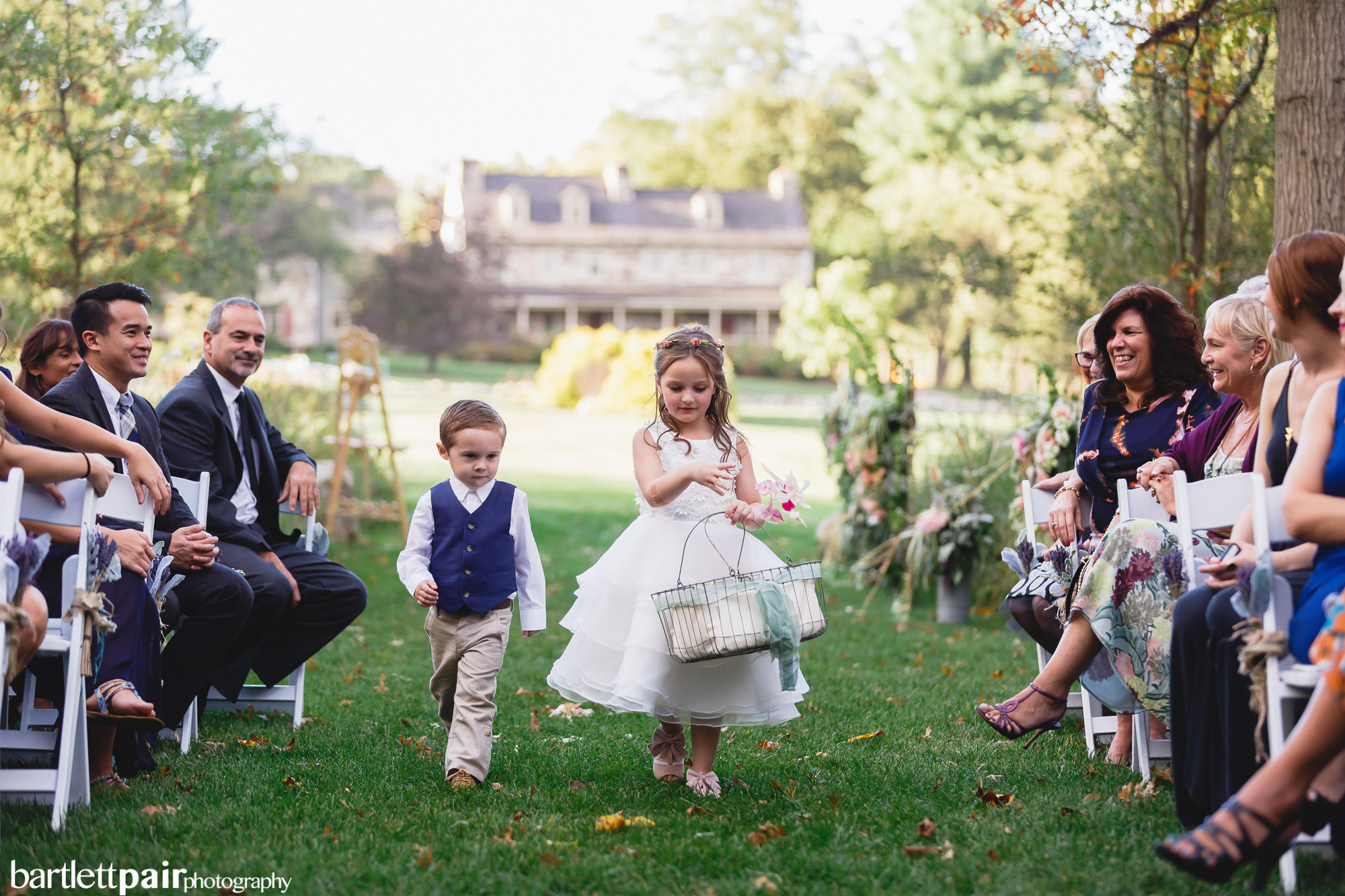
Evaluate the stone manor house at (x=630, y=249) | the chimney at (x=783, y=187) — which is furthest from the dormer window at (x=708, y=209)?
the chimney at (x=783, y=187)

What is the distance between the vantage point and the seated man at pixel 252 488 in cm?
553

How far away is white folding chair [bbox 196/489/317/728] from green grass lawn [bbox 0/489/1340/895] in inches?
4.5

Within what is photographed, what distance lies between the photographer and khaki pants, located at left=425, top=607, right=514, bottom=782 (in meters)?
4.48

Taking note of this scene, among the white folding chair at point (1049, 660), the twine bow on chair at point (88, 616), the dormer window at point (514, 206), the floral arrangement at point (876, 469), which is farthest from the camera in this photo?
the dormer window at point (514, 206)

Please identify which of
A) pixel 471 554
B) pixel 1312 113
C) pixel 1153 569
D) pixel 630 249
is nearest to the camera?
pixel 1153 569

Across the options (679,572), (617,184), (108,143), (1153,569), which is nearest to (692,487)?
(679,572)

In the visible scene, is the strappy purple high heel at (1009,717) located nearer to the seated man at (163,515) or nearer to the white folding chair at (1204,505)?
the white folding chair at (1204,505)

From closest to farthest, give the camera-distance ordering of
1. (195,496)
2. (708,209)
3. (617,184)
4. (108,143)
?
(195,496), (108,143), (708,209), (617,184)

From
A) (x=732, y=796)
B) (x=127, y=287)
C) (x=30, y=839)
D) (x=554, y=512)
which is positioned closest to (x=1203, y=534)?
(x=732, y=796)

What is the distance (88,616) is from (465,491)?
141 centimetres

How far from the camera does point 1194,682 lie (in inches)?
143

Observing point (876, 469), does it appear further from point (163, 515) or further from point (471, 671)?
point (163, 515)

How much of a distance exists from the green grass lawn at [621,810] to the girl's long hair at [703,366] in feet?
4.46

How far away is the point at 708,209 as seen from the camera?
56.3 m
